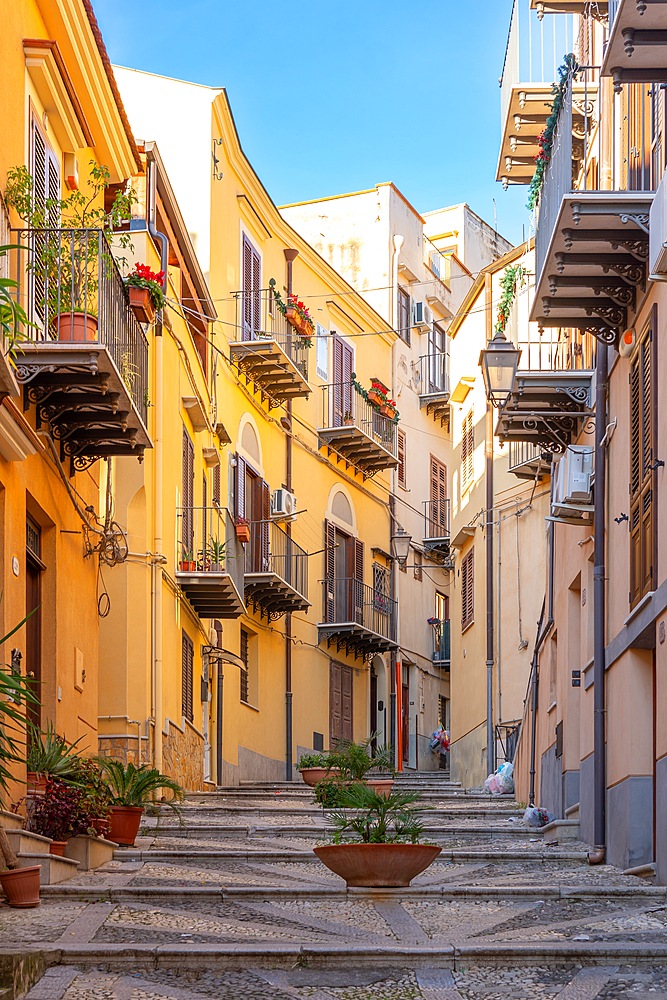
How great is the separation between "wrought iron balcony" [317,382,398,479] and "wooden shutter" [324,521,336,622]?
173cm

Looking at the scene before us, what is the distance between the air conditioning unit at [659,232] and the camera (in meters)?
9.30

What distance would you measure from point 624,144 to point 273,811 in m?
8.27

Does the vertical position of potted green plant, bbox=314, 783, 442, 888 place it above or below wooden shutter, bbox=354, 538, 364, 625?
below

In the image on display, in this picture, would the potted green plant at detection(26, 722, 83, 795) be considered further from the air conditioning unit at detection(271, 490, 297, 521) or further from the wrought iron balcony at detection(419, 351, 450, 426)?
the wrought iron balcony at detection(419, 351, 450, 426)

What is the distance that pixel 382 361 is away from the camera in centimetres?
3656

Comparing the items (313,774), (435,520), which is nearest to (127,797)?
(313,774)

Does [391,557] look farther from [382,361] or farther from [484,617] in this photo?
[484,617]

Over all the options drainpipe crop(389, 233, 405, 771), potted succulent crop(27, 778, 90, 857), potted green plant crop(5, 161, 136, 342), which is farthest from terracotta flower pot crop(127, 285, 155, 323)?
drainpipe crop(389, 233, 405, 771)

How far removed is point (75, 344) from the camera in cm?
1208

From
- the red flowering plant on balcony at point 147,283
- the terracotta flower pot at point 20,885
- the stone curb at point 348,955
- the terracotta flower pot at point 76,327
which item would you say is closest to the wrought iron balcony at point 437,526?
the red flowering plant on balcony at point 147,283

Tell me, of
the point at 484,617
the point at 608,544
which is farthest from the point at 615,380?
the point at 484,617

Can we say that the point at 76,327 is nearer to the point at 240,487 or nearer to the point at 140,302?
the point at 140,302

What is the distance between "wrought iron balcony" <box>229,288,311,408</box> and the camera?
88.0 feet

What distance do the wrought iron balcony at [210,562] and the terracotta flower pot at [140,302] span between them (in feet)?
21.3
